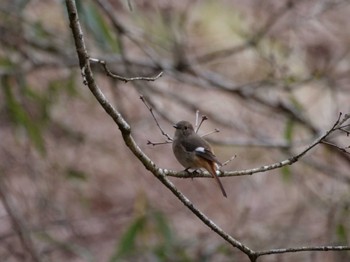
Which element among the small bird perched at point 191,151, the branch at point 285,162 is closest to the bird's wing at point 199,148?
the small bird perched at point 191,151

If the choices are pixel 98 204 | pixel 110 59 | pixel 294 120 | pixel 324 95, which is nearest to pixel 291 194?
pixel 324 95

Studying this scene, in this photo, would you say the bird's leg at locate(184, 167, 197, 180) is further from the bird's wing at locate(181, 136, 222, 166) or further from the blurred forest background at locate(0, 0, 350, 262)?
the blurred forest background at locate(0, 0, 350, 262)

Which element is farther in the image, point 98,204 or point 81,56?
point 98,204

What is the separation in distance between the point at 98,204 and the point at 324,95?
288cm

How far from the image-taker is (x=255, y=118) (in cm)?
963

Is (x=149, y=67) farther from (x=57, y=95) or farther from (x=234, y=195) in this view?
(x=234, y=195)

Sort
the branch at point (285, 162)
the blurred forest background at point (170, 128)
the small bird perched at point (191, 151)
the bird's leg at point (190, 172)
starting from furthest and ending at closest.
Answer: the blurred forest background at point (170, 128) → the small bird perched at point (191, 151) → the bird's leg at point (190, 172) → the branch at point (285, 162)

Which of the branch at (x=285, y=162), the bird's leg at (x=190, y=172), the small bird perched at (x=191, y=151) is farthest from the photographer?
the small bird perched at (x=191, y=151)

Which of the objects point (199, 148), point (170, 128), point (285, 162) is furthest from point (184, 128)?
point (170, 128)

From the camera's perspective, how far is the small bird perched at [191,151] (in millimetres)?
2900

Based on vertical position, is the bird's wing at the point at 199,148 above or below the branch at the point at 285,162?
above

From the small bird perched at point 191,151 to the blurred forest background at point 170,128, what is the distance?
161 centimetres

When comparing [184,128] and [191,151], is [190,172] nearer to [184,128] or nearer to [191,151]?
[191,151]

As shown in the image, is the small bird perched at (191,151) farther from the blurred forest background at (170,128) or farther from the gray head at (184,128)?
the blurred forest background at (170,128)
